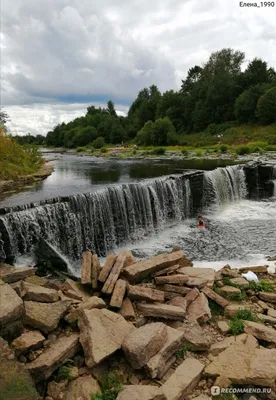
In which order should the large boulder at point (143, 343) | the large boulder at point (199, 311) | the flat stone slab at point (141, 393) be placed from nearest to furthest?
the flat stone slab at point (141, 393) < the large boulder at point (143, 343) < the large boulder at point (199, 311)

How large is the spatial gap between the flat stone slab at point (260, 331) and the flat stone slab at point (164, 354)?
1.20 m

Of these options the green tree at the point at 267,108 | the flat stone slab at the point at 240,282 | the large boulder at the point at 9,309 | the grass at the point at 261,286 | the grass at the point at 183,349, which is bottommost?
the grass at the point at 261,286

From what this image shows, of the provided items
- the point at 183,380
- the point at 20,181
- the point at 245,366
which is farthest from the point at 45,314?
the point at 20,181

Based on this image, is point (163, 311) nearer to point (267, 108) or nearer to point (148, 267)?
point (148, 267)

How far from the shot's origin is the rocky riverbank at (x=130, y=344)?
11.3ft

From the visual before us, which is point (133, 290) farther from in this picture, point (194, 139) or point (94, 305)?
point (194, 139)

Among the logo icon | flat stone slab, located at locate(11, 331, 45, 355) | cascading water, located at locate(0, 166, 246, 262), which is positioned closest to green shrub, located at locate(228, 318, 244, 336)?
the logo icon

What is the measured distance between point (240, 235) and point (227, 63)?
203 ft

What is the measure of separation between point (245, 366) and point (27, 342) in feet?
8.52

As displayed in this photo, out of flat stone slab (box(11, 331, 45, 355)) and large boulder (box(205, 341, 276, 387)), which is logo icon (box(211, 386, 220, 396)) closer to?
large boulder (box(205, 341, 276, 387))

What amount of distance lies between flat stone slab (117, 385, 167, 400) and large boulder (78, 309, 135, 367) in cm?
46

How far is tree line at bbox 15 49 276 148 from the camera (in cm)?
4772

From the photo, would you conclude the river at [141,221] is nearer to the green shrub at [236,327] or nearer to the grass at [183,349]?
the green shrub at [236,327]

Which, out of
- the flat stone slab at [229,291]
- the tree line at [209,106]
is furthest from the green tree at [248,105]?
the flat stone slab at [229,291]
